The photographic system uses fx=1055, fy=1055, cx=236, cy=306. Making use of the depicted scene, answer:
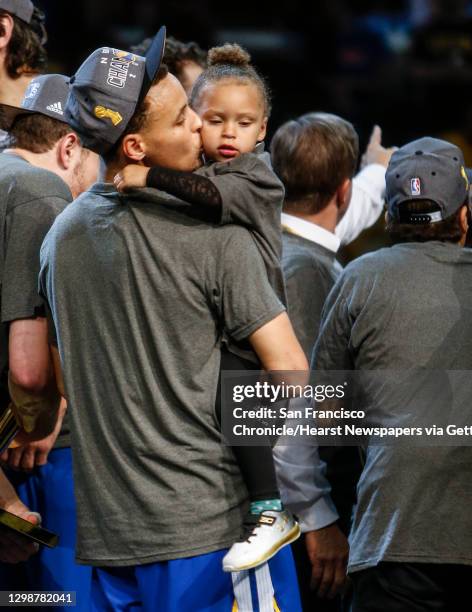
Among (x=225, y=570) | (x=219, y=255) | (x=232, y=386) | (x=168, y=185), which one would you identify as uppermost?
(x=168, y=185)

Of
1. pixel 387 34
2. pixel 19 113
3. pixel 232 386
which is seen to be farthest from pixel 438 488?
pixel 387 34

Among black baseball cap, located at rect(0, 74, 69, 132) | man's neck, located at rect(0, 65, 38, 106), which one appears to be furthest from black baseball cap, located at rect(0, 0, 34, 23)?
black baseball cap, located at rect(0, 74, 69, 132)

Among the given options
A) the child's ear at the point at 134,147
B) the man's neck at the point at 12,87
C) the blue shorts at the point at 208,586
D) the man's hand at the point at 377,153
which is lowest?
the blue shorts at the point at 208,586

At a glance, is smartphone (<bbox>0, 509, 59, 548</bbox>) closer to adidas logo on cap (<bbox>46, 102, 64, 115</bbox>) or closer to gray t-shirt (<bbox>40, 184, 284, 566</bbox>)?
gray t-shirt (<bbox>40, 184, 284, 566</bbox>)

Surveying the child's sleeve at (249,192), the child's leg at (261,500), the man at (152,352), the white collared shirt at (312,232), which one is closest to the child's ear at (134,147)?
the man at (152,352)

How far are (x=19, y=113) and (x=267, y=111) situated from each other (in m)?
0.69

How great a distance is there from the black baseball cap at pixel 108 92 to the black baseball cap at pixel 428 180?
2.40 ft

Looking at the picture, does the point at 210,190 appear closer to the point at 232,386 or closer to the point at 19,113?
the point at 232,386

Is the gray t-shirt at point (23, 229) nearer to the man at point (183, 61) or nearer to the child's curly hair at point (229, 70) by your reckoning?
the child's curly hair at point (229, 70)

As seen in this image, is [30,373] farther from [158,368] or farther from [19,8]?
[19,8]

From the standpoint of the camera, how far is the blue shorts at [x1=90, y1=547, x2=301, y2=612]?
2180 millimetres

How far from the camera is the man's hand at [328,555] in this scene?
2904 mm

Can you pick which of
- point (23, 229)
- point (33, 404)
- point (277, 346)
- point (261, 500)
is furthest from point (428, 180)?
point (33, 404)

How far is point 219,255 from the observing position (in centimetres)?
220
